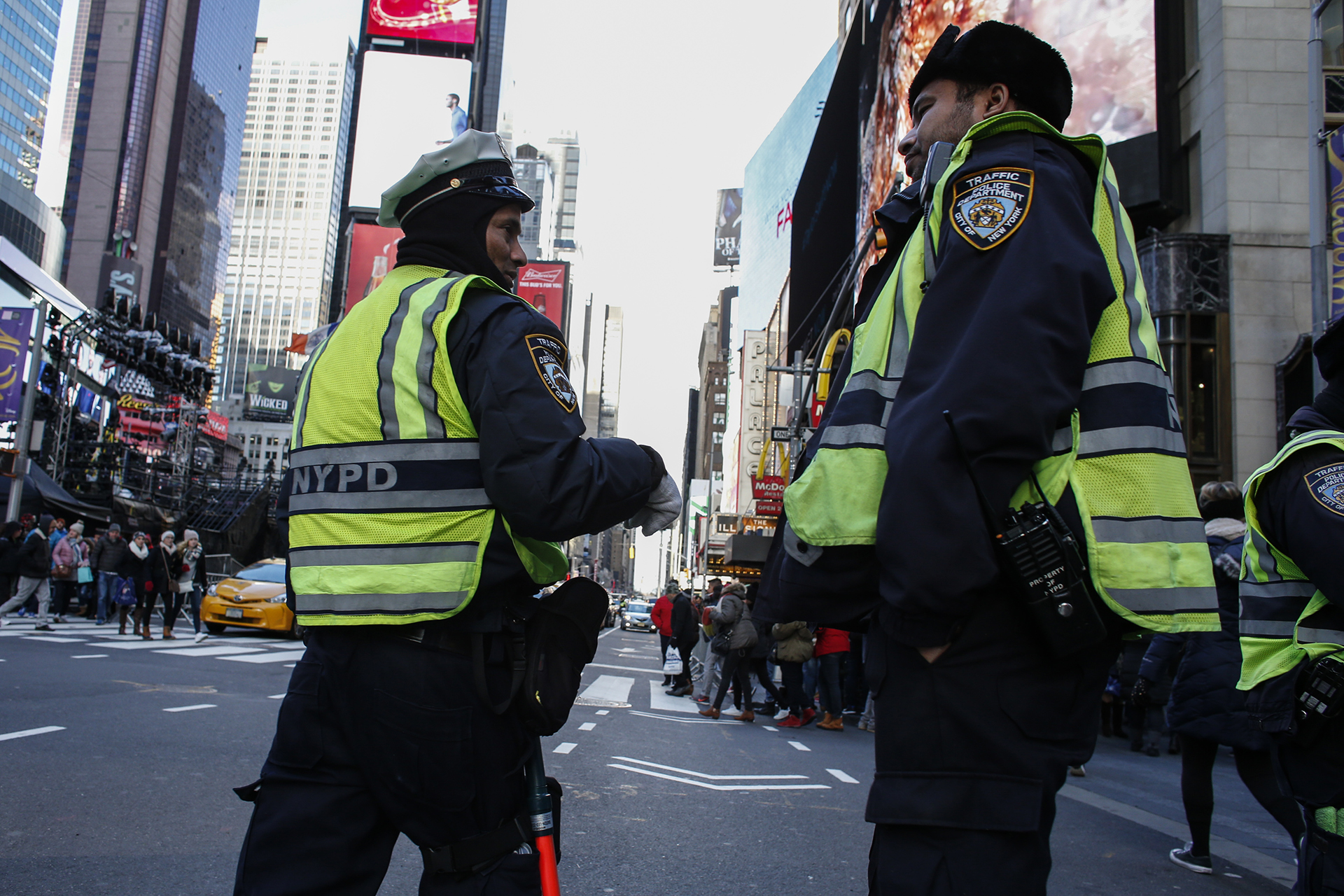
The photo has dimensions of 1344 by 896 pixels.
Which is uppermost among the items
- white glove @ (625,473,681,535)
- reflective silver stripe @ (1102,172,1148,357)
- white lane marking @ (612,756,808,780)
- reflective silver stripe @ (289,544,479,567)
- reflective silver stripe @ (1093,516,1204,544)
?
reflective silver stripe @ (1102,172,1148,357)

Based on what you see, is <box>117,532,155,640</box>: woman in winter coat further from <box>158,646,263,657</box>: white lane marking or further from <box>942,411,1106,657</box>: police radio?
<box>942,411,1106,657</box>: police radio

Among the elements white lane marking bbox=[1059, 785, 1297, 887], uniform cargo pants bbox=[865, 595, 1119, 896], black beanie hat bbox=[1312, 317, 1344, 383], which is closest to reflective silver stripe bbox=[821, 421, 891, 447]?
uniform cargo pants bbox=[865, 595, 1119, 896]

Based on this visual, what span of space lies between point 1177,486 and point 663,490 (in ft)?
3.45

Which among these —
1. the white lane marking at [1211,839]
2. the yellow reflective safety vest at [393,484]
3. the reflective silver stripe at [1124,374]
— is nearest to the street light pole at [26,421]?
the white lane marking at [1211,839]

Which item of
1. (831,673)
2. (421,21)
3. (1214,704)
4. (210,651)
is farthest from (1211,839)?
(421,21)

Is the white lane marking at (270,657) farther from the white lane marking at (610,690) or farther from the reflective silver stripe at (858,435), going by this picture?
the reflective silver stripe at (858,435)

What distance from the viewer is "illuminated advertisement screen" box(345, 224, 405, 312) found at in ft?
154

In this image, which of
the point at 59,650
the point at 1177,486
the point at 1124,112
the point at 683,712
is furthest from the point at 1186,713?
the point at 1124,112

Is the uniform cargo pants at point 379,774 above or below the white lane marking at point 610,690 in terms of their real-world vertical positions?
above

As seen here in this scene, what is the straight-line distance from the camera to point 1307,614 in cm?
255

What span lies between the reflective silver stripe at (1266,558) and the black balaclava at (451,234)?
2245 millimetres

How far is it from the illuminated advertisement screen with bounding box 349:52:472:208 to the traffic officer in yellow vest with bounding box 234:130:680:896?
181 feet

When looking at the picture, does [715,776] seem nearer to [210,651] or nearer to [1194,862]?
[1194,862]

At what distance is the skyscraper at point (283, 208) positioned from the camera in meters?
174
